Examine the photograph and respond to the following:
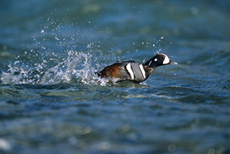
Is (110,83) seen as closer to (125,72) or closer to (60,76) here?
(125,72)

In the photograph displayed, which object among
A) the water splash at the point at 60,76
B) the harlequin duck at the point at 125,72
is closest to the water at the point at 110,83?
the water splash at the point at 60,76

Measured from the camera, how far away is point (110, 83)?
6.89 meters

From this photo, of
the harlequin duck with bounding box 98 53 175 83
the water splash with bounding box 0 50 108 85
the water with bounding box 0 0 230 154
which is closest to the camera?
the water with bounding box 0 0 230 154

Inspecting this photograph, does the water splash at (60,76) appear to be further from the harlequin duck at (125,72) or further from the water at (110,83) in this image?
the harlequin duck at (125,72)

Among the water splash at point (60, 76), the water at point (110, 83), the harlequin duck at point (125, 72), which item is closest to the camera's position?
the water at point (110, 83)

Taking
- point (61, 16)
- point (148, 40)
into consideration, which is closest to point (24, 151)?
point (148, 40)

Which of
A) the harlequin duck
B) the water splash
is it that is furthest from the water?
the harlequin duck

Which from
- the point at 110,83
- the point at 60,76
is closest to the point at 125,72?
the point at 110,83

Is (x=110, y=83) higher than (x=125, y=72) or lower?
lower

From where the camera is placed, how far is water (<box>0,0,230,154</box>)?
4246mm

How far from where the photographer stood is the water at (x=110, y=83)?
425 cm

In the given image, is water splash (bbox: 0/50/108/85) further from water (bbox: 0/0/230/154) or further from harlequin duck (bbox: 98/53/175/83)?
harlequin duck (bbox: 98/53/175/83)

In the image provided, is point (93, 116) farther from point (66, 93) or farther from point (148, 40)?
point (148, 40)

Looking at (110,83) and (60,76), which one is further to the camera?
(60,76)
